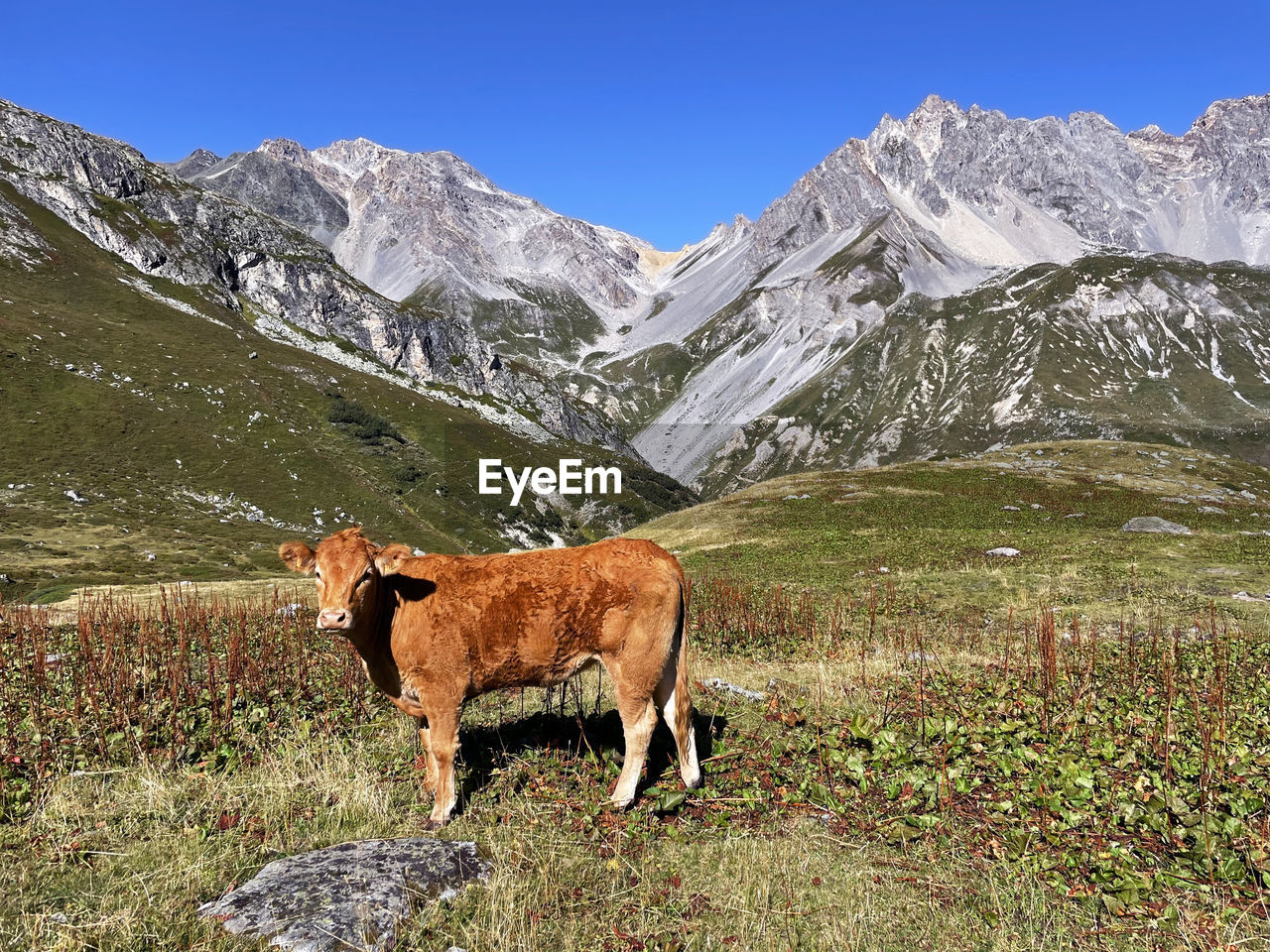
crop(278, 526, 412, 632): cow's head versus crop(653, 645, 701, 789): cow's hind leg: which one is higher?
crop(278, 526, 412, 632): cow's head

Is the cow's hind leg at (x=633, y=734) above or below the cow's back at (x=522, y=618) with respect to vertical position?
below

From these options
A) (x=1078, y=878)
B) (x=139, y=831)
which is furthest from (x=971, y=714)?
(x=139, y=831)

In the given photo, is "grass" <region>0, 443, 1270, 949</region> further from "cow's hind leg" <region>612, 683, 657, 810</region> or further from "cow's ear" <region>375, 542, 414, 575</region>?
"cow's ear" <region>375, 542, 414, 575</region>

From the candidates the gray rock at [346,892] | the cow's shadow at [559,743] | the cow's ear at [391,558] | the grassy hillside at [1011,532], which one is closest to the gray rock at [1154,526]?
the grassy hillside at [1011,532]

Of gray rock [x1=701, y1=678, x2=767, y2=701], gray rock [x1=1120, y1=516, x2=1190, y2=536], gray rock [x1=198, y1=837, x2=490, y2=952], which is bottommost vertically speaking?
gray rock [x1=701, y1=678, x2=767, y2=701]

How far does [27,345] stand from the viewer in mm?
106938

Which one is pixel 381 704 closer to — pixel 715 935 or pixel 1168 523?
pixel 715 935

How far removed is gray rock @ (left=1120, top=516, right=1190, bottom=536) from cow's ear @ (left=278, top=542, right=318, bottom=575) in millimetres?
40183

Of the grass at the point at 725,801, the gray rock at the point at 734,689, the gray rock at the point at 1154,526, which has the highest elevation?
the gray rock at the point at 1154,526

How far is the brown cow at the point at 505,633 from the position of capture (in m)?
8.68

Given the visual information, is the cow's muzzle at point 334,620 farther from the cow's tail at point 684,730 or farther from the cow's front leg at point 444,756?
the cow's tail at point 684,730

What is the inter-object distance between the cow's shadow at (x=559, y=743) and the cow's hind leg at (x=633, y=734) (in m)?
0.47

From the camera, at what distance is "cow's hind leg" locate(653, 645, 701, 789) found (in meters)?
9.27

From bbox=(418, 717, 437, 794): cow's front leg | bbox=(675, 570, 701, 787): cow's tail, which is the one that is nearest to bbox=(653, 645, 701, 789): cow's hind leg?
bbox=(675, 570, 701, 787): cow's tail
